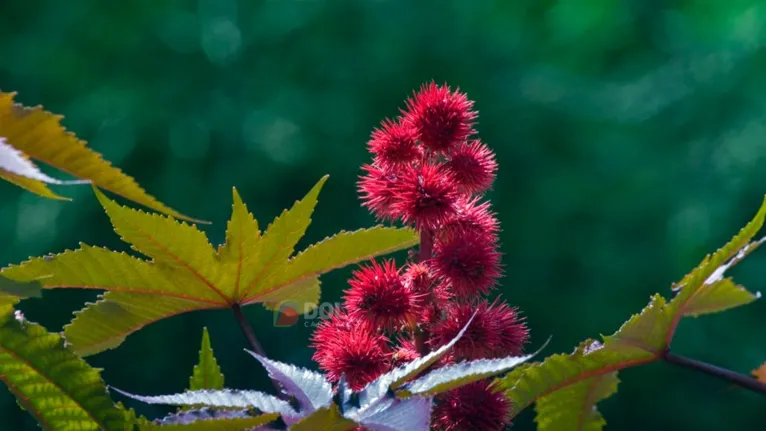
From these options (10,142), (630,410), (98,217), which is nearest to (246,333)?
(10,142)

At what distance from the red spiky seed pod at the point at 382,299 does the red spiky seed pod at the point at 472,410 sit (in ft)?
0.17

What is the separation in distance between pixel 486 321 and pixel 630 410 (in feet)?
8.33

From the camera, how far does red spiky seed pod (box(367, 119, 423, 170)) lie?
459 millimetres

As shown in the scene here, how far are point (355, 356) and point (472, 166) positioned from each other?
0.39 ft

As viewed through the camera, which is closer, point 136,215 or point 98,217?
point 136,215

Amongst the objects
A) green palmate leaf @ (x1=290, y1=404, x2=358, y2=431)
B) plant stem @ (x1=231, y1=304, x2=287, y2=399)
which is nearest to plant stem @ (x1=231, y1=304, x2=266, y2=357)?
plant stem @ (x1=231, y1=304, x2=287, y2=399)

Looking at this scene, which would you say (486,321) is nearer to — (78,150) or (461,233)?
(461,233)

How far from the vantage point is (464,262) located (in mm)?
436

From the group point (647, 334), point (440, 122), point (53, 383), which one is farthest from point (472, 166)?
point (53, 383)

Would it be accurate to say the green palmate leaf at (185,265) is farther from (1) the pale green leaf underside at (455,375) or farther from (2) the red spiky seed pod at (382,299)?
(1) the pale green leaf underside at (455,375)

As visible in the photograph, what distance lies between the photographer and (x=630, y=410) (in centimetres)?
281

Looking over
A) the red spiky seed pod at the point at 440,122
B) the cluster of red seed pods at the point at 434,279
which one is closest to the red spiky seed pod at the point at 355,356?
the cluster of red seed pods at the point at 434,279

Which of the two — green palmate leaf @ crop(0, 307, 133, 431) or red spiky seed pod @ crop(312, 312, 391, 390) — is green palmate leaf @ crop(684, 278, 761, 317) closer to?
red spiky seed pod @ crop(312, 312, 391, 390)

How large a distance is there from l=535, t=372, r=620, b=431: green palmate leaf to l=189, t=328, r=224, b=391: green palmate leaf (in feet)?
0.56
